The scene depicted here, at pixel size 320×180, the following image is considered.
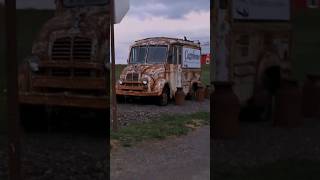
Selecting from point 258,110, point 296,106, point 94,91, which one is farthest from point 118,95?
point 296,106

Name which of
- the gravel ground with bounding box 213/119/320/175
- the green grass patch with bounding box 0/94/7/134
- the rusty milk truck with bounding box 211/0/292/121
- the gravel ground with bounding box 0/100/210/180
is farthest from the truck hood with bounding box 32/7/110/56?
the gravel ground with bounding box 213/119/320/175

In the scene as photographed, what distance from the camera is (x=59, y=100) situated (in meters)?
2.30

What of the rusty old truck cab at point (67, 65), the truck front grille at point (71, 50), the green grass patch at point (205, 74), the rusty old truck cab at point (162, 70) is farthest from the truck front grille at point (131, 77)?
the green grass patch at point (205, 74)

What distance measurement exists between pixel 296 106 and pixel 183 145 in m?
0.58

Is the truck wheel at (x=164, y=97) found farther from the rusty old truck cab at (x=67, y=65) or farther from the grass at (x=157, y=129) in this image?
the rusty old truck cab at (x=67, y=65)

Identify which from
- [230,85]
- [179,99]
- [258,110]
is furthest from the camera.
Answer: [179,99]

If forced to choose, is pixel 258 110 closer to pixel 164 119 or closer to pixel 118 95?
pixel 164 119

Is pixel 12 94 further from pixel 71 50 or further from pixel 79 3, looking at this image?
pixel 79 3

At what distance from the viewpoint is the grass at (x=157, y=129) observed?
2338mm

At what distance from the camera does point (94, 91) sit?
2260 mm

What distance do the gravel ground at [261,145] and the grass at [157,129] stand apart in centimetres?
15

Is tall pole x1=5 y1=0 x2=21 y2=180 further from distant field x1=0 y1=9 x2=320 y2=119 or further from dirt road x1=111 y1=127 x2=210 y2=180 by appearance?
dirt road x1=111 y1=127 x2=210 y2=180

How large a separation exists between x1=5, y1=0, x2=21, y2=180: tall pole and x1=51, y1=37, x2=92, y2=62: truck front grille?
199 millimetres

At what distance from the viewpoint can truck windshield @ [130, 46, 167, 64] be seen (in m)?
2.25
